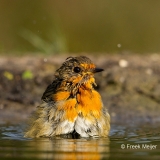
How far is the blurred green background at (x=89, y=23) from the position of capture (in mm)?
18047

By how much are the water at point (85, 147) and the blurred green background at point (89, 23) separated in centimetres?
752

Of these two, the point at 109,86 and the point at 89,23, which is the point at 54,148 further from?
the point at 89,23

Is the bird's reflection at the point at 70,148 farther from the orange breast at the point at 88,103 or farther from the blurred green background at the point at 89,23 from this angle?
the blurred green background at the point at 89,23

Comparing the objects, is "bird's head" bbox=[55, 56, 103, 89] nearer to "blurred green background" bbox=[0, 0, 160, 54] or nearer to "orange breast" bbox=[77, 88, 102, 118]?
"orange breast" bbox=[77, 88, 102, 118]

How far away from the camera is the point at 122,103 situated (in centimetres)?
1248

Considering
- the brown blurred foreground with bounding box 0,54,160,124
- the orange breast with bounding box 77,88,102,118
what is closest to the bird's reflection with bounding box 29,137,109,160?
the orange breast with bounding box 77,88,102,118

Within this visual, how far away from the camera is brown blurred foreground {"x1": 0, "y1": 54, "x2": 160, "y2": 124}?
40.0 ft

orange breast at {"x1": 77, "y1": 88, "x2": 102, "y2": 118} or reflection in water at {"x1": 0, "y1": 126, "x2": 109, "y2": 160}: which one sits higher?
orange breast at {"x1": 77, "y1": 88, "x2": 102, "y2": 118}

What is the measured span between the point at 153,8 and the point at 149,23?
1.77 ft

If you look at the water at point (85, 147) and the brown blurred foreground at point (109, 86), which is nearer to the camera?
the water at point (85, 147)

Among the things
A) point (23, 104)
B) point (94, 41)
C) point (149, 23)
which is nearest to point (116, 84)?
point (23, 104)

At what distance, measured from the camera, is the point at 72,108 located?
9.52 m

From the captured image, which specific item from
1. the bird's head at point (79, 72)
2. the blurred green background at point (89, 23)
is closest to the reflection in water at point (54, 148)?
the bird's head at point (79, 72)

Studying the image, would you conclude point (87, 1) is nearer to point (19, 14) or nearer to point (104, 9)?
point (104, 9)
